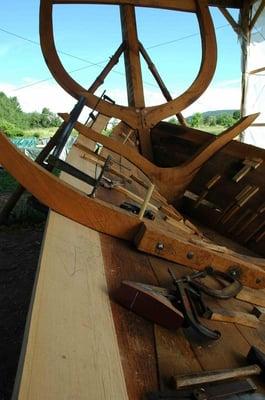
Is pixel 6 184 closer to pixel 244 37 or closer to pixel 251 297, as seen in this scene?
pixel 244 37

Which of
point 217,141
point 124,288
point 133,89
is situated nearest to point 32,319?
point 124,288

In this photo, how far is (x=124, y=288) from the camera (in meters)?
0.80

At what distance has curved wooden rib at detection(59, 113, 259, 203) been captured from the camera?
7.97 ft

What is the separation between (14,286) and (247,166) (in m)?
2.02

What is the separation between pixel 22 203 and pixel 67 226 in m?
4.09

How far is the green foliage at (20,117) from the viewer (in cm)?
4847

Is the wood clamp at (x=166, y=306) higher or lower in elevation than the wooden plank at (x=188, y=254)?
lower

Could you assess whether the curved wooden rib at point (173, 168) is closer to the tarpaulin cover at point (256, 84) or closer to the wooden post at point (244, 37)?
the wooden post at point (244, 37)

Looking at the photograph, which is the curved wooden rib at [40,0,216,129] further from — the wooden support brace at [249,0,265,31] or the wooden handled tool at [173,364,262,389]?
the wooden support brace at [249,0,265,31]

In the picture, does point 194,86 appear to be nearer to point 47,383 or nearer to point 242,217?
point 242,217

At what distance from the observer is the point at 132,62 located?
357 cm

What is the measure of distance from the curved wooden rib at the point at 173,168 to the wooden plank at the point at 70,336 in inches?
62.6

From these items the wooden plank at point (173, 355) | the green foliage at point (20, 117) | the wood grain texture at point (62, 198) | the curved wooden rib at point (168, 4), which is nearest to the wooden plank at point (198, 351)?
the wooden plank at point (173, 355)

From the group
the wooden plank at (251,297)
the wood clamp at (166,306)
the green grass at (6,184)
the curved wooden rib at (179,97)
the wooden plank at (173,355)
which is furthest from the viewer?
the green grass at (6,184)
